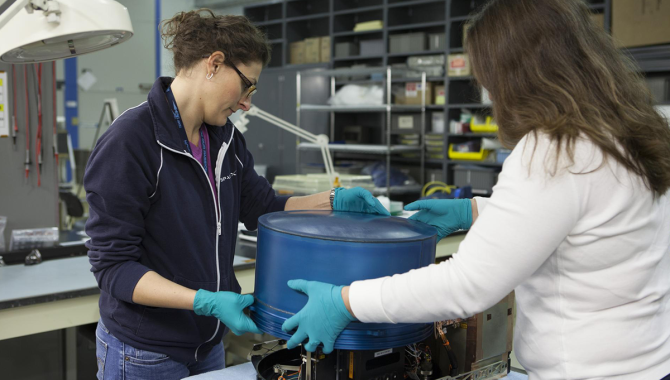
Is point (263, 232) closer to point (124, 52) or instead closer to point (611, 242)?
point (611, 242)

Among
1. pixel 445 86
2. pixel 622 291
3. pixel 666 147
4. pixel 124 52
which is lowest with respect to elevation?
pixel 622 291

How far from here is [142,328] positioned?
128 cm

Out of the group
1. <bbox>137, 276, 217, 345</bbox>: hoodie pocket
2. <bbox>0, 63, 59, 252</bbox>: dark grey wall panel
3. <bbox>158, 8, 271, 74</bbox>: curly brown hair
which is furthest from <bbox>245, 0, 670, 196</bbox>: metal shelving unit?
<bbox>137, 276, 217, 345</bbox>: hoodie pocket

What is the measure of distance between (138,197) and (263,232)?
297 millimetres

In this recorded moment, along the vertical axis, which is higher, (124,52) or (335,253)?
(124,52)

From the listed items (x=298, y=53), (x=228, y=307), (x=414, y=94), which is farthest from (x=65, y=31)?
(x=298, y=53)

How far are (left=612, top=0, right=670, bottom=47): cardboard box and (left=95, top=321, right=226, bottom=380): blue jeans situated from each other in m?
4.00

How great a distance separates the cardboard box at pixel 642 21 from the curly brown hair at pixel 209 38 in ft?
12.0

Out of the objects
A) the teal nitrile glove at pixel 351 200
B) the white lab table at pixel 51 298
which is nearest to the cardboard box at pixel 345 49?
the white lab table at pixel 51 298

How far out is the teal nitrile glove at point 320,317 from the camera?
93 cm

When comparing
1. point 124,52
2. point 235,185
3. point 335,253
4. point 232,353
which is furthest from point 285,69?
point 335,253

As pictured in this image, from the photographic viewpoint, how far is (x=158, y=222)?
125 centimetres

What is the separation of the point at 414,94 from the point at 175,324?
4.91 metres

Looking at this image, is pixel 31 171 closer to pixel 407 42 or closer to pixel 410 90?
pixel 410 90
